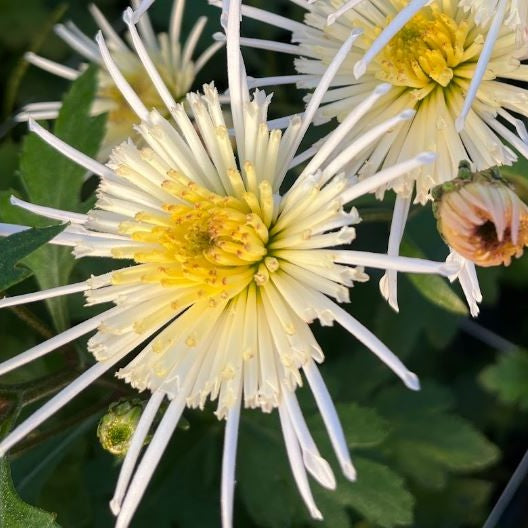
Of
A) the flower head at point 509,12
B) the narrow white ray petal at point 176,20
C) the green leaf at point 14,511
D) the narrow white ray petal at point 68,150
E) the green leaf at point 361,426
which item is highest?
the flower head at point 509,12

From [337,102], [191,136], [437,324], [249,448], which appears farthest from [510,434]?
[191,136]

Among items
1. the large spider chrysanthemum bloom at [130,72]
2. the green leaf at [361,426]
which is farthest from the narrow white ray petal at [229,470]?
the large spider chrysanthemum bloom at [130,72]

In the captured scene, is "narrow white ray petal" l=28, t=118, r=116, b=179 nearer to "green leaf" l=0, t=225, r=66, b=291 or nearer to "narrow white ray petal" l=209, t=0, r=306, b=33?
"green leaf" l=0, t=225, r=66, b=291

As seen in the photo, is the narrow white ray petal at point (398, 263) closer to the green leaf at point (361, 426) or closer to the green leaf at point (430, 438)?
the green leaf at point (361, 426)

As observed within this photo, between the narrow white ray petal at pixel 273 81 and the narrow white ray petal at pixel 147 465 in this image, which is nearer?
the narrow white ray petal at pixel 147 465

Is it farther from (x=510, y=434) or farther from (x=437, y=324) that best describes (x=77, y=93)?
(x=510, y=434)

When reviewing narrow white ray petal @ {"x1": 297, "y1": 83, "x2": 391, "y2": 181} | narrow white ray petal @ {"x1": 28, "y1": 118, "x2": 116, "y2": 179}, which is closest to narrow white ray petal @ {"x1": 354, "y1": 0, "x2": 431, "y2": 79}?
narrow white ray petal @ {"x1": 297, "y1": 83, "x2": 391, "y2": 181}

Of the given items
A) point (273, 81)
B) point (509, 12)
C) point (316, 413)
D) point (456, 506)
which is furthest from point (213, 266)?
point (456, 506)
